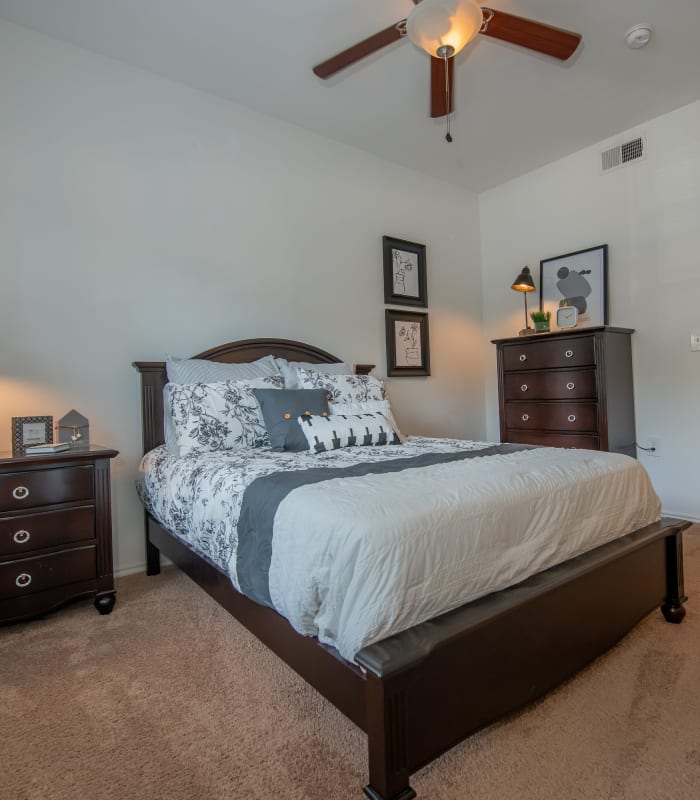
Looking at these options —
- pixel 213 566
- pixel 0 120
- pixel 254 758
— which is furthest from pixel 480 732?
pixel 0 120

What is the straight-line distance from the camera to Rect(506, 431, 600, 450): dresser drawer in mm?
3232

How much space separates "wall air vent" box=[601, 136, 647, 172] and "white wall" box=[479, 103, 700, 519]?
0.04 meters

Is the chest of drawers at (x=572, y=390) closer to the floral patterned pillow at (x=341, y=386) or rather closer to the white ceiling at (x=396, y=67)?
the floral patterned pillow at (x=341, y=386)

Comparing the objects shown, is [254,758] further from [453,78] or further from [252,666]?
[453,78]

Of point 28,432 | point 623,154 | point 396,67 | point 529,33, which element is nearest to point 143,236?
point 28,432

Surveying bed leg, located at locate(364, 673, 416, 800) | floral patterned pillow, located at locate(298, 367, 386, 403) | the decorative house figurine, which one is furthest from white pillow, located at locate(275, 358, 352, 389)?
bed leg, located at locate(364, 673, 416, 800)

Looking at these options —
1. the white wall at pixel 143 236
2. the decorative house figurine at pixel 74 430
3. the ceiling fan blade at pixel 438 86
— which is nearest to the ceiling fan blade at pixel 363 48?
the ceiling fan blade at pixel 438 86

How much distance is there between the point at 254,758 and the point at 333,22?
301 cm

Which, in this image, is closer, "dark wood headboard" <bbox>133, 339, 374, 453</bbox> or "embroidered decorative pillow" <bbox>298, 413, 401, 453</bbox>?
"embroidered decorative pillow" <bbox>298, 413, 401, 453</bbox>

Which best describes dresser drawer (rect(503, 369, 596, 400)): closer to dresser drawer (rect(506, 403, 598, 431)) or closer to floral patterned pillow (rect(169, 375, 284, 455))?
dresser drawer (rect(506, 403, 598, 431))

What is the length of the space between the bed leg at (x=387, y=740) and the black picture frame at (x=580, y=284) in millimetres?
3232

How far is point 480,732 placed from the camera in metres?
1.28

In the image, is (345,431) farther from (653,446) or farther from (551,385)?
(653,446)

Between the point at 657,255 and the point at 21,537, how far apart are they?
13.2ft
